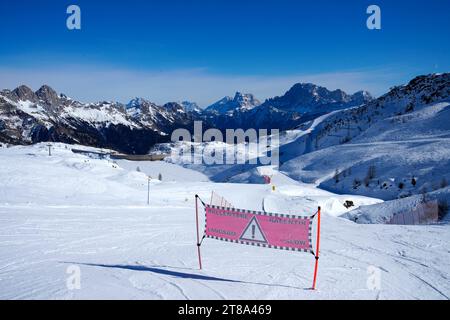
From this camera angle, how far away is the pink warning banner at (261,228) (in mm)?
8172

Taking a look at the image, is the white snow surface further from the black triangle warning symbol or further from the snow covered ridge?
the snow covered ridge

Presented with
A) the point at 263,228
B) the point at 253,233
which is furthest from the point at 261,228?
the point at 253,233

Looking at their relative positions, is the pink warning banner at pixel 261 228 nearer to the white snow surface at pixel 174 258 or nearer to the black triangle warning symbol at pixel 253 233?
the black triangle warning symbol at pixel 253 233

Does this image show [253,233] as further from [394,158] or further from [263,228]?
[394,158]

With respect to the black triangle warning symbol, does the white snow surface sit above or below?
below

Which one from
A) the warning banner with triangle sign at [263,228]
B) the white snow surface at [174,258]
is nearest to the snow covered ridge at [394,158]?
the white snow surface at [174,258]

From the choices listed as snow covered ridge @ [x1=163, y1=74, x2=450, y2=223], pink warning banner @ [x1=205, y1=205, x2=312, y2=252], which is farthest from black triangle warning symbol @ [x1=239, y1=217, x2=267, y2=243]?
snow covered ridge @ [x1=163, y1=74, x2=450, y2=223]

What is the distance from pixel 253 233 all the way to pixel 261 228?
0.27 m

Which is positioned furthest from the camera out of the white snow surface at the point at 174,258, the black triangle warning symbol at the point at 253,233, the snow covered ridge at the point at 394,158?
the snow covered ridge at the point at 394,158

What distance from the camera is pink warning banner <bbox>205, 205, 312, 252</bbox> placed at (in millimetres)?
8172
